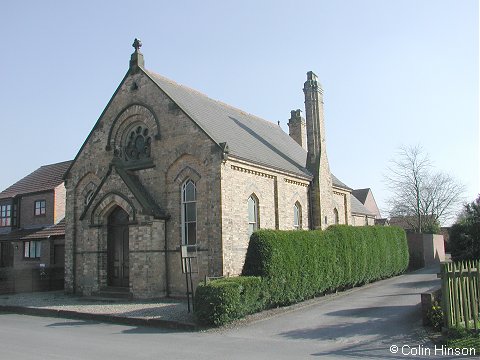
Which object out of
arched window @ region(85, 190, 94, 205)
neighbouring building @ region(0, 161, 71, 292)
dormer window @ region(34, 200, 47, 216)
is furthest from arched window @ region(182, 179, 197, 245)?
dormer window @ region(34, 200, 47, 216)

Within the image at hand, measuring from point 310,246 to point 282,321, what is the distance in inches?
210

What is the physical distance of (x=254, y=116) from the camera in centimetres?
3089

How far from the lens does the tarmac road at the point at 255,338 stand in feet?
34.4

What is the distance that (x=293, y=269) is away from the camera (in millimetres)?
18156

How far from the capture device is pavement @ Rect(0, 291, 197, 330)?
1455 centimetres

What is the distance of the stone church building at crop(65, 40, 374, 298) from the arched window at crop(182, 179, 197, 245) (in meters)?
0.04

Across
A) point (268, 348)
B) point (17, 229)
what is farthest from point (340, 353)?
point (17, 229)

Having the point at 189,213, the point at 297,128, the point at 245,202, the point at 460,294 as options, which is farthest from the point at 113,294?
the point at 297,128

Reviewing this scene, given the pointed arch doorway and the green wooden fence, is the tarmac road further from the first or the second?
the pointed arch doorway

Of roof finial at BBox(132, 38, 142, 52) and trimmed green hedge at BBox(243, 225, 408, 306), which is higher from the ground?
roof finial at BBox(132, 38, 142, 52)

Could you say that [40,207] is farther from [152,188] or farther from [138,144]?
[152,188]

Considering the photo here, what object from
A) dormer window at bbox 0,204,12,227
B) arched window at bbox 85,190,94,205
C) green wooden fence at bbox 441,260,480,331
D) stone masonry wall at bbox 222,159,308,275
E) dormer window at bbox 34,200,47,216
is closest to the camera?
green wooden fence at bbox 441,260,480,331

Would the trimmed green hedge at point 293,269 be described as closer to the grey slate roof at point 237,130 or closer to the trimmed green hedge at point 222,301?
the trimmed green hedge at point 222,301

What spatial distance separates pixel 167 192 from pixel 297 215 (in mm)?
7322
